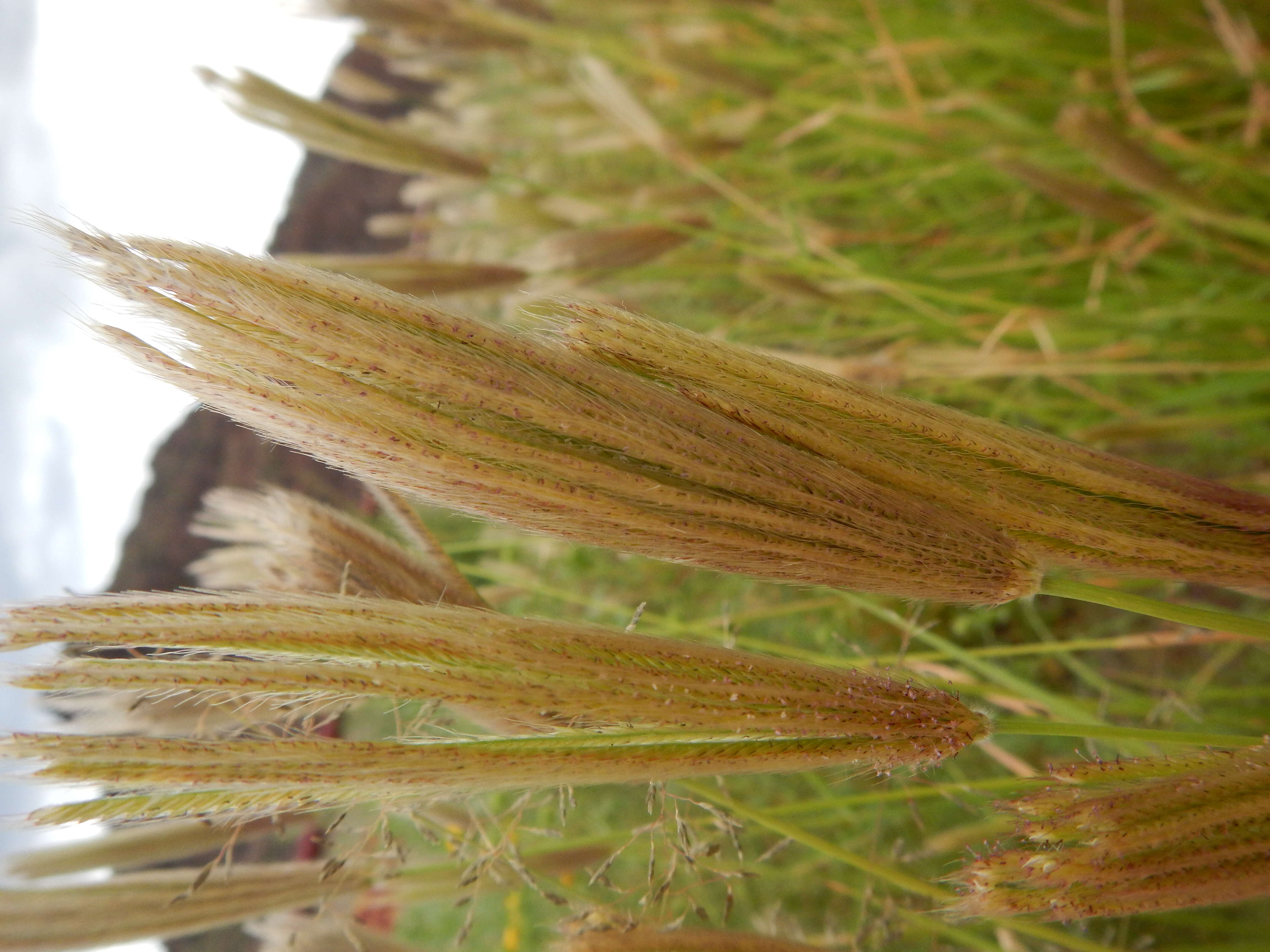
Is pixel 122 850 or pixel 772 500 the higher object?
pixel 772 500

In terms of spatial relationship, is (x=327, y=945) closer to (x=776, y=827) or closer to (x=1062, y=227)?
(x=776, y=827)

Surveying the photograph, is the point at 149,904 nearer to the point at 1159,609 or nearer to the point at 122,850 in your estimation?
the point at 122,850

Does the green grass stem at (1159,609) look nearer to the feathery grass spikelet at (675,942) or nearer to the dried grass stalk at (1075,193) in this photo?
the feathery grass spikelet at (675,942)

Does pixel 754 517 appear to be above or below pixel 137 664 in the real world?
above

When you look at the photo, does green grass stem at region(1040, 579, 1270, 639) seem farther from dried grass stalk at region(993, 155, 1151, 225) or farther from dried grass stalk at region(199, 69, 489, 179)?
dried grass stalk at region(199, 69, 489, 179)

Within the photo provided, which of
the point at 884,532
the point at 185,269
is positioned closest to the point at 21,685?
the point at 185,269

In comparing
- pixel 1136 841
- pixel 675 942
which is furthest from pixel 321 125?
pixel 1136 841

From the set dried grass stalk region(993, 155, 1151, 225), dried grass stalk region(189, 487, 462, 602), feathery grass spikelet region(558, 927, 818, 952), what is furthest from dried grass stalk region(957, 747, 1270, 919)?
dried grass stalk region(993, 155, 1151, 225)
